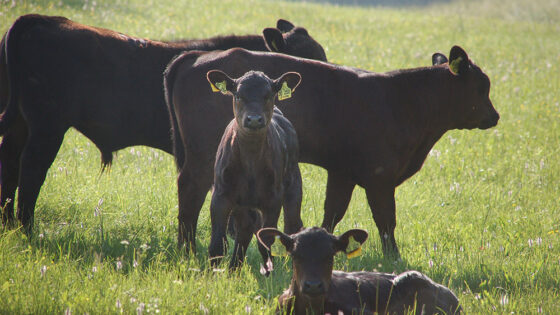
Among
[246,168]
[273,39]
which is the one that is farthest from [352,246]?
[273,39]

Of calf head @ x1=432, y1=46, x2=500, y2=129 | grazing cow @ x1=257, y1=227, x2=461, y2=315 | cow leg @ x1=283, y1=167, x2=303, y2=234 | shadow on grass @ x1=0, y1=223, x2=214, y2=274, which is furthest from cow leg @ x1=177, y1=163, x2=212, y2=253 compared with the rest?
calf head @ x1=432, y1=46, x2=500, y2=129

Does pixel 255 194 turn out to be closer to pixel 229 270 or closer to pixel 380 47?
pixel 229 270

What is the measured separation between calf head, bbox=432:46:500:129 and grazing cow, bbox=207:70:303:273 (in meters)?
2.43

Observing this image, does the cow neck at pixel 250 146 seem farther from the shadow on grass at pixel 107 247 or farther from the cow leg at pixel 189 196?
the cow leg at pixel 189 196

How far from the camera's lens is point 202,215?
755cm

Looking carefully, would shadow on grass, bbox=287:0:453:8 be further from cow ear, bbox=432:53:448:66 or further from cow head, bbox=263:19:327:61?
cow ear, bbox=432:53:448:66

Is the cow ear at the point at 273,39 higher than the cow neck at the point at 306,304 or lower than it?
higher

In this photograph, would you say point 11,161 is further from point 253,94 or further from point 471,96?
point 471,96

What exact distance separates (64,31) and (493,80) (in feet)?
42.3

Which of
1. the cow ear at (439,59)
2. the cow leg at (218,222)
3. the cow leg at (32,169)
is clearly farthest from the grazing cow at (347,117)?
the cow leg at (32,169)

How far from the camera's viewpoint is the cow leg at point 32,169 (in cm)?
653

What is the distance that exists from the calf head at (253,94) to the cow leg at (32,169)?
6.20 feet

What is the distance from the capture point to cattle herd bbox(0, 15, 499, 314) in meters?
5.90

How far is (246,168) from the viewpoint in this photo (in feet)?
18.4
